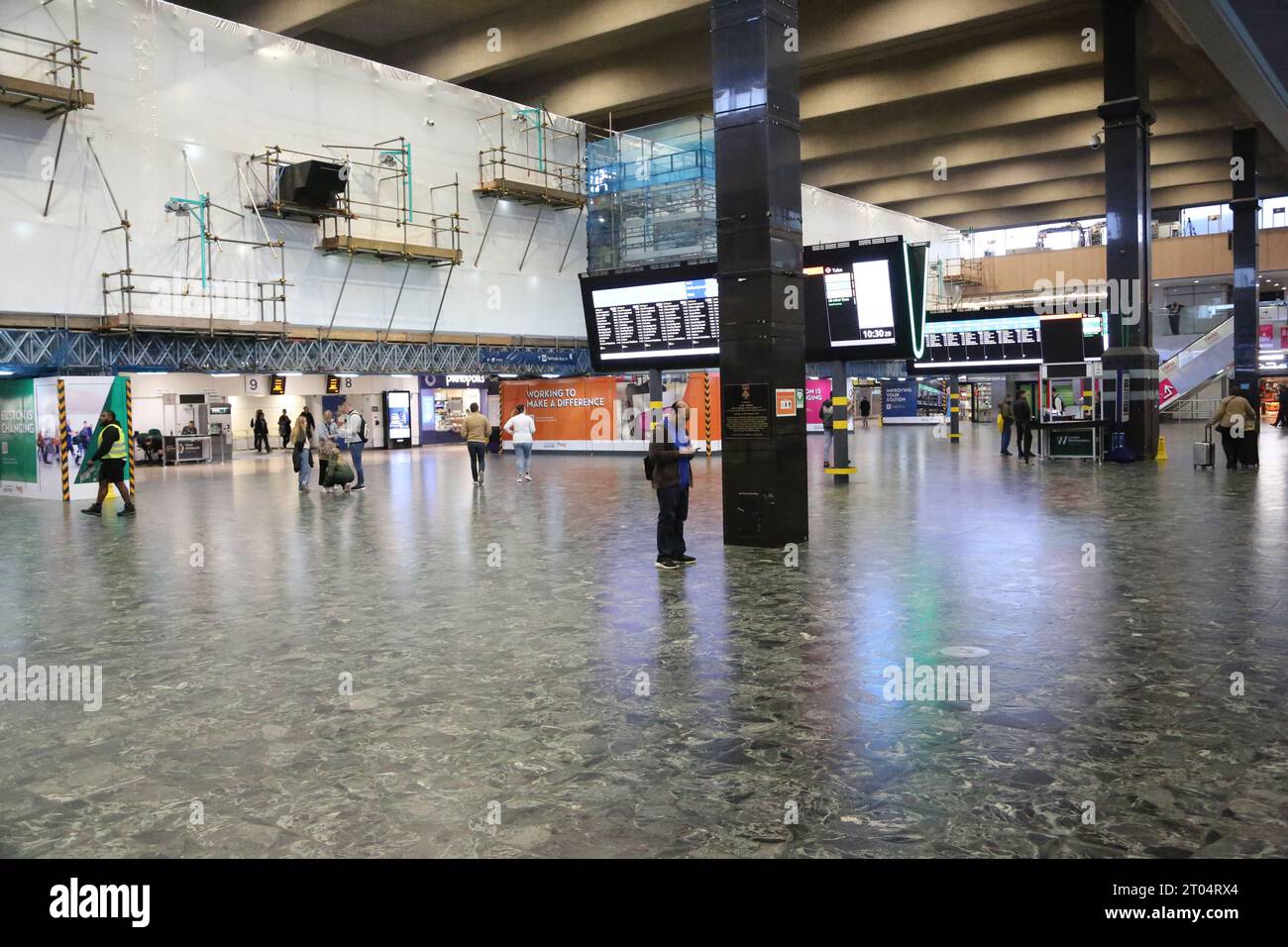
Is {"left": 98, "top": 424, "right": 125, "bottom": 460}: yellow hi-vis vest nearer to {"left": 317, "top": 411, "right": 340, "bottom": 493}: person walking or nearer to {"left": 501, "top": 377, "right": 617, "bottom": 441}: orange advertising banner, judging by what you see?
{"left": 317, "top": 411, "right": 340, "bottom": 493}: person walking

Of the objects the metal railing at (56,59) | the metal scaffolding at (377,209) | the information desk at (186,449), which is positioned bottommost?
the information desk at (186,449)

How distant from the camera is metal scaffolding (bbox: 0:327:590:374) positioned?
2161 cm

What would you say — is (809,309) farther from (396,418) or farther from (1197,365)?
(396,418)

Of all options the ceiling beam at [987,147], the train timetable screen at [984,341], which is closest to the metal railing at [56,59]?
the train timetable screen at [984,341]

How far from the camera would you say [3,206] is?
811 inches

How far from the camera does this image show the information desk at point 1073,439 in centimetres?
2264

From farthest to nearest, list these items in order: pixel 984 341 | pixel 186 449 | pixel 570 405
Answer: pixel 570 405 → pixel 186 449 → pixel 984 341

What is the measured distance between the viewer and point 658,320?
19.9 meters

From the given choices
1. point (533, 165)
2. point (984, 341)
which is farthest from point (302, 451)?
point (984, 341)

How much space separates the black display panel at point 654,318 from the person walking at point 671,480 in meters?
10.2

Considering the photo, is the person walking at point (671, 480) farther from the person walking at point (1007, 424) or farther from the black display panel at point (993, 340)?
the black display panel at point (993, 340)

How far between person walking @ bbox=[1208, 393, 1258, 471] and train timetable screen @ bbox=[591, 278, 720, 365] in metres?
9.83

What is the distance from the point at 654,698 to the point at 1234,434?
18.1 m

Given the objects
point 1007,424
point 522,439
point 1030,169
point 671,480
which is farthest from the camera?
point 1030,169
